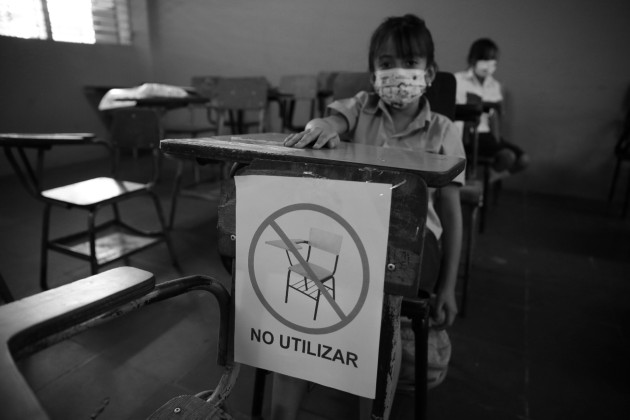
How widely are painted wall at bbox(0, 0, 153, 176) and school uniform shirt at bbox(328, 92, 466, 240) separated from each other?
3.96m

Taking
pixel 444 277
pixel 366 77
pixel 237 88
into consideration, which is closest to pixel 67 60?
pixel 237 88

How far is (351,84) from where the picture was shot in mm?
1428

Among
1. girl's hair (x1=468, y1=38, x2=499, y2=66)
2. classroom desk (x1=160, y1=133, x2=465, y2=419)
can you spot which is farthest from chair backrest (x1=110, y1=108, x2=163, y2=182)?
girl's hair (x1=468, y1=38, x2=499, y2=66)

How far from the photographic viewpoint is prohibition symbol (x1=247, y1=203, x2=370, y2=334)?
22.2 inches

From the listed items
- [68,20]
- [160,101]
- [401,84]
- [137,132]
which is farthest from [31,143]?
[68,20]

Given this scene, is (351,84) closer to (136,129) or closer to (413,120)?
(413,120)

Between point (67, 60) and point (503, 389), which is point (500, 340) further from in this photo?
point (67, 60)

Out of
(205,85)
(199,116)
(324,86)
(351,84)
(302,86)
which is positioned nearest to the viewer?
(351,84)

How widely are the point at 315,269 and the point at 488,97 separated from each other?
3014 mm

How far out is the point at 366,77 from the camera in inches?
55.5

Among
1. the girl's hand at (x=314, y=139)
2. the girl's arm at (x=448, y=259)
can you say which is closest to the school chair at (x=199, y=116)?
the girl's arm at (x=448, y=259)

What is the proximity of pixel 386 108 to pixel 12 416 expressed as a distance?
1047 millimetres

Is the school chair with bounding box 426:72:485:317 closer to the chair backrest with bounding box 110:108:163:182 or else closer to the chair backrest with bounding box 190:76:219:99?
the chair backrest with bounding box 110:108:163:182

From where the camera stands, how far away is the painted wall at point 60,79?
12.4 feet
